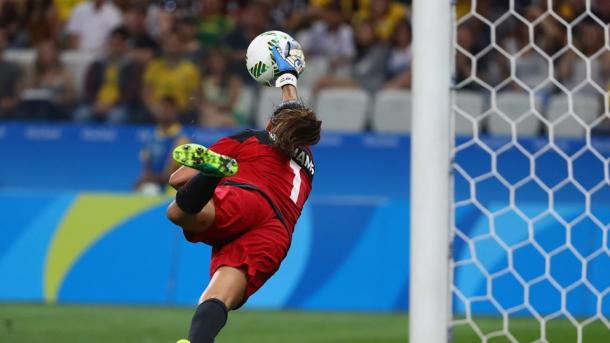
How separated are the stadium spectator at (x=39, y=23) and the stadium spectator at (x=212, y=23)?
6.02 feet

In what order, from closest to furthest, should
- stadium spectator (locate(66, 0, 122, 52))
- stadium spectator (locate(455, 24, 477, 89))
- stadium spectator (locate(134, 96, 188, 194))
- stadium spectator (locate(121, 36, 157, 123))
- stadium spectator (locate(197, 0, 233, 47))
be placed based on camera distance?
stadium spectator (locate(455, 24, 477, 89)) < stadium spectator (locate(134, 96, 188, 194)) < stadium spectator (locate(121, 36, 157, 123)) < stadium spectator (locate(197, 0, 233, 47)) < stadium spectator (locate(66, 0, 122, 52))

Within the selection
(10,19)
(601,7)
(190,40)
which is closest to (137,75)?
(190,40)

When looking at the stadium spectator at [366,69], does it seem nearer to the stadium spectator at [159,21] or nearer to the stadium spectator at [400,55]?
the stadium spectator at [400,55]

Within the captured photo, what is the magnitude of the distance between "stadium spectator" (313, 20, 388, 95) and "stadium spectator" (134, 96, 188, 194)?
1583mm

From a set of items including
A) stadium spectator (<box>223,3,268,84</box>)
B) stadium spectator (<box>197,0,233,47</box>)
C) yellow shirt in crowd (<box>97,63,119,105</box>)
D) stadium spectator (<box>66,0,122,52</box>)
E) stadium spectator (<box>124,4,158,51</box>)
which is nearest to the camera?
stadium spectator (<box>223,3,268,84</box>)

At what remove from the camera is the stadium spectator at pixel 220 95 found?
12922mm

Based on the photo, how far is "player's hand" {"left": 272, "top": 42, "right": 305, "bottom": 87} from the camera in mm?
5809

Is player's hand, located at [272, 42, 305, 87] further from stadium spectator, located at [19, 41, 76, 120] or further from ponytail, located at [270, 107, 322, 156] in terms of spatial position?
stadium spectator, located at [19, 41, 76, 120]

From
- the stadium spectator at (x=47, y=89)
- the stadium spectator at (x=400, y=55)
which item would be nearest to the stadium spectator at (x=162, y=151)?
the stadium spectator at (x=47, y=89)

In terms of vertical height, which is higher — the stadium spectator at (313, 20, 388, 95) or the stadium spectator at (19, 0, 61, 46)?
the stadium spectator at (19, 0, 61, 46)

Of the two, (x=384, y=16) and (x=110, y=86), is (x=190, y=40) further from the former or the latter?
(x=384, y=16)

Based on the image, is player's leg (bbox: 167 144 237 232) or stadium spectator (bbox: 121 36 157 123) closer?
player's leg (bbox: 167 144 237 232)

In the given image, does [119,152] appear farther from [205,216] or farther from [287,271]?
[205,216]

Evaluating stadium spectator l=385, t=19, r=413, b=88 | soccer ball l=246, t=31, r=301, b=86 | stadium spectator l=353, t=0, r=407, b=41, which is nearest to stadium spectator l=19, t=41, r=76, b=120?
stadium spectator l=353, t=0, r=407, b=41
